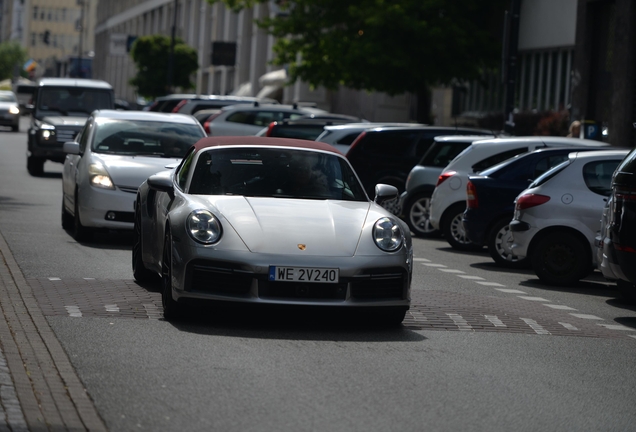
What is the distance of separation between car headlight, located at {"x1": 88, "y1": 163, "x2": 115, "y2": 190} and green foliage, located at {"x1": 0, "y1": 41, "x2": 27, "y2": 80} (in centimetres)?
17022

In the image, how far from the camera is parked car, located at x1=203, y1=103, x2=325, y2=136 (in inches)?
1218

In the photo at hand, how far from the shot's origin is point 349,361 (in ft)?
26.3

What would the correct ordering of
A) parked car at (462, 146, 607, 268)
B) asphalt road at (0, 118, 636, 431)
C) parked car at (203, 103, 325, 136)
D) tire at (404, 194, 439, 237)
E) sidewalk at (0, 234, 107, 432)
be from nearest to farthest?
sidewalk at (0, 234, 107, 432), asphalt road at (0, 118, 636, 431), parked car at (462, 146, 607, 268), tire at (404, 194, 439, 237), parked car at (203, 103, 325, 136)

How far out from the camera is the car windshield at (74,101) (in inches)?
1219

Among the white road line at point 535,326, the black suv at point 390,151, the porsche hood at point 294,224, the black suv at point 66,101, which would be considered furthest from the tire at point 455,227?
the black suv at point 66,101

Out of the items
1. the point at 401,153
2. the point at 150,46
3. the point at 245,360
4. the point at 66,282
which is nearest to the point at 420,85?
the point at 401,153

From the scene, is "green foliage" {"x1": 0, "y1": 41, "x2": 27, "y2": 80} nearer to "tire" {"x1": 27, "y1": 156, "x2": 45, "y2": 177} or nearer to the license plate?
"tire" {"x1": 27, "y1": 156, "x2": 45, "y2": 177}

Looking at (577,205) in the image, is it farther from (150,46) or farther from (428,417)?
(150,46)

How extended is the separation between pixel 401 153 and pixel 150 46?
55958 millimetres

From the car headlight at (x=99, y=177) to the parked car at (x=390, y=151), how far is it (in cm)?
691

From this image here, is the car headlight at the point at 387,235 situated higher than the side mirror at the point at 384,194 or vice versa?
the side mirror at the point at 384,194

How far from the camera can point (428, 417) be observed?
6.48 m

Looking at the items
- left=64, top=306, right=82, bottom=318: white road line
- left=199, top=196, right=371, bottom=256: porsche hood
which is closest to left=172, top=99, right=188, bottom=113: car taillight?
left=64, top=306, right=82, bottom=318: white road line

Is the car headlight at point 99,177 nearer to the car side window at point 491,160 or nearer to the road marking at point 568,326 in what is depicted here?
the car side window at point 491,160
